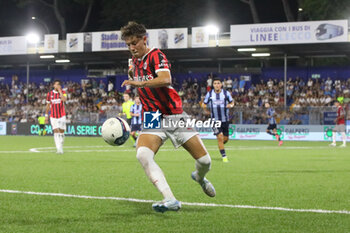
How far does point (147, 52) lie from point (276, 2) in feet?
153

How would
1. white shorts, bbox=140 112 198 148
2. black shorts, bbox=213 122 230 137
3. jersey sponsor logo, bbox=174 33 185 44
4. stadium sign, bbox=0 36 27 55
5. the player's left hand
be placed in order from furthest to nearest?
stadium sign, bbox=0 36 27 55 → jersey sponsor logo, bbox=174 33 185 44 → black shorts, bbox=213 122 230 137 → white shorts, bbox=140 112 198 148 → the player's left hand

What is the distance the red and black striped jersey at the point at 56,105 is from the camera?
1927cm

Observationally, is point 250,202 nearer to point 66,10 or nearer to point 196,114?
point 196,114

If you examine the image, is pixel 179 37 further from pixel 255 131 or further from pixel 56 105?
pixel 56 105

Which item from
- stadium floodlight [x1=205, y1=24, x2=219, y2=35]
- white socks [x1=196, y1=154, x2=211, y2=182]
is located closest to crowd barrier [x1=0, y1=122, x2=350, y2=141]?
stadium floodlight [x1=205, y1=24, x2=219, y2=35]

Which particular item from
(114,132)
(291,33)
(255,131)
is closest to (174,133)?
(114,132)

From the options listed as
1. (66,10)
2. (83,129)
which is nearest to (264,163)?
(83,129)

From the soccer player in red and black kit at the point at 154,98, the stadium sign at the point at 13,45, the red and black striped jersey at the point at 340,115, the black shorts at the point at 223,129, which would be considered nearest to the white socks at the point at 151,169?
the soccer player in red and black kit at the point at 154,98

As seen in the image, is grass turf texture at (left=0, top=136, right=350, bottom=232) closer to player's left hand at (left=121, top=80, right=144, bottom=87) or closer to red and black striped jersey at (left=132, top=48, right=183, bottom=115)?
red and black striped jersey at (left=132, top=48, right=183, bottom=115)

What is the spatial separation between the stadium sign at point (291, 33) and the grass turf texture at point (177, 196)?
2106 cm

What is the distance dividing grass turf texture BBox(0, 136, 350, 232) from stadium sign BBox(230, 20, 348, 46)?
2106 cm

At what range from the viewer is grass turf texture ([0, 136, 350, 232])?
6.23m

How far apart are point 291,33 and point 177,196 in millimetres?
28224

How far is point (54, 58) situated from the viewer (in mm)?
47281
